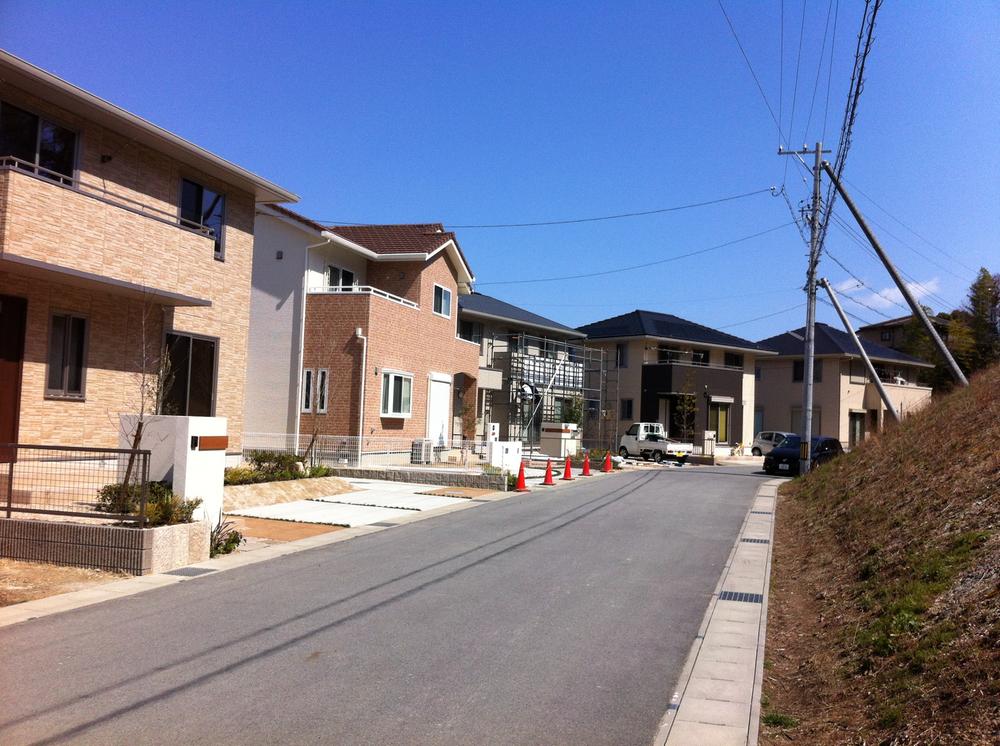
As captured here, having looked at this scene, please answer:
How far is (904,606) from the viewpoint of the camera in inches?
267

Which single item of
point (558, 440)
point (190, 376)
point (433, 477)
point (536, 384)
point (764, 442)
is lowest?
point (433, 477)

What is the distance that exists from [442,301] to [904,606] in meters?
25.2

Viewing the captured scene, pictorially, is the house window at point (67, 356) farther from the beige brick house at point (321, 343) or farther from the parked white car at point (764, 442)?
the parked white car at point (764, 442)

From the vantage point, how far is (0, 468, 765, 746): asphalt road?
5.20 meters

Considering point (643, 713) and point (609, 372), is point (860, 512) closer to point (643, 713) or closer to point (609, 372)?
point (643, 713)

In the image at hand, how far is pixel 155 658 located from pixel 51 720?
136 centimetres

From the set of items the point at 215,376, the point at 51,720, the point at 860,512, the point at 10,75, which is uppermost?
the point at 10,75

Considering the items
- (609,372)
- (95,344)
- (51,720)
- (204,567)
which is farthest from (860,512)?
(609,372)

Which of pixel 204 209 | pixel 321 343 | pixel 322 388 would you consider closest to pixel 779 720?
pixel 204 209

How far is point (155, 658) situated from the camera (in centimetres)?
647

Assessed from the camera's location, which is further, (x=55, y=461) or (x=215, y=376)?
(x=215, y=376)

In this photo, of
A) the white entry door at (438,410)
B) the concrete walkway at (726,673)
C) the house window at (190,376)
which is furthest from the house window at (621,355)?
Result: the concrete walkway at (726,673)

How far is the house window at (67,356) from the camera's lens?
14602 millimetres

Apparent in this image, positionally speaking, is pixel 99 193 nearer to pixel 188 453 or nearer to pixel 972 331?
pixel 188 453
